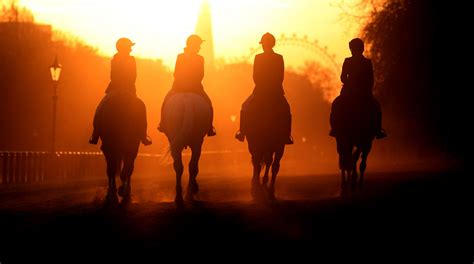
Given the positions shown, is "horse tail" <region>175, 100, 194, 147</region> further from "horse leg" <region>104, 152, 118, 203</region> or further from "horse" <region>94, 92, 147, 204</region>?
"horse leg" <region>104, 152, 118, 203</region>

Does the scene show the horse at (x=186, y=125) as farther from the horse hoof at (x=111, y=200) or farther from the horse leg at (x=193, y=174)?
the horse hoof at (x=111, y=200)

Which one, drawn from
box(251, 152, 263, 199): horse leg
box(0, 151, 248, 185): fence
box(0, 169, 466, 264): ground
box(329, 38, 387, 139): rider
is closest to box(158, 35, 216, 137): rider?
box(251, 152, 263, 199): horse leg

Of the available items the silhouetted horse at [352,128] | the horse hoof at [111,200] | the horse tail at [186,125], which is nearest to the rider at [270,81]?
the silhouetted horse at [352,128]

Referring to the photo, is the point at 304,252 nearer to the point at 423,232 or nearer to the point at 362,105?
the point at 423,232

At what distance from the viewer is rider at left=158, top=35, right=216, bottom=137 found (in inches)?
673

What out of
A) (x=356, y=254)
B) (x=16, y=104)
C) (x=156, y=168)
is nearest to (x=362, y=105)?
(x=356, y=254)

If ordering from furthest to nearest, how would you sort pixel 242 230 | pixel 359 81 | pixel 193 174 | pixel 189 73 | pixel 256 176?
pixel 359 81, pixel 256 176, pixel 189 73, pixel 193 174, pixel 242 230

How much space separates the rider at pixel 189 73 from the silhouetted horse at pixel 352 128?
2.76 m

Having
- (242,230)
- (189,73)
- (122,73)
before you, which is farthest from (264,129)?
(242,230)

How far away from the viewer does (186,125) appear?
16.6 meters

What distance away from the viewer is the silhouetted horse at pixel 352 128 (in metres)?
18.7

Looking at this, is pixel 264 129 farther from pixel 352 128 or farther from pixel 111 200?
pixel 111 200

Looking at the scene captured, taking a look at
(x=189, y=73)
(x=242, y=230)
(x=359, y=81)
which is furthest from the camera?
(x=359, y=81)

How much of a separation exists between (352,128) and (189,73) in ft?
11.3
